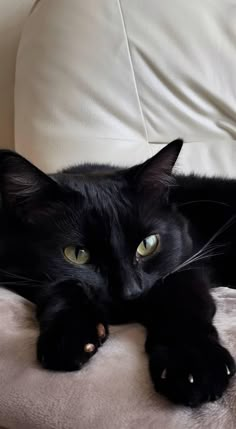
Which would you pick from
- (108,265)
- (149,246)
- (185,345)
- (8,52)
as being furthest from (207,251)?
(8,52)

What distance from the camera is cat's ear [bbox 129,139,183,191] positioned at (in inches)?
38.6

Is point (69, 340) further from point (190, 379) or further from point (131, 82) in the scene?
point (131, 82)

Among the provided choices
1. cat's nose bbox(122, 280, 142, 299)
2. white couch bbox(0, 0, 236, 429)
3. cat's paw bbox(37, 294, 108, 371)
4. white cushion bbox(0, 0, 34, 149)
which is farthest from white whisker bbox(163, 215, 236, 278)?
white cushion bbox(0, 0, 34, 149)

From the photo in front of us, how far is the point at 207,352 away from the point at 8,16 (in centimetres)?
169

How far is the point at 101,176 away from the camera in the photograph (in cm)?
109

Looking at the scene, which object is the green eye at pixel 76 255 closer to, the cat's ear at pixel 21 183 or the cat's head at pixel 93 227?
the cat's head at pixel 93 227

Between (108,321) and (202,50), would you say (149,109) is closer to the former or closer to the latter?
(202,50)

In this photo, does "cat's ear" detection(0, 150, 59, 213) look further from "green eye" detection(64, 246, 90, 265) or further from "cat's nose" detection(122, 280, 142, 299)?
"cat's nose" detection(122, 280, 142, 299)

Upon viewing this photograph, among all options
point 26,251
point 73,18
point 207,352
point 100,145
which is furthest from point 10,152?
point 73,18

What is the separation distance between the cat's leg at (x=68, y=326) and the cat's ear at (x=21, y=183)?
176 millimetres

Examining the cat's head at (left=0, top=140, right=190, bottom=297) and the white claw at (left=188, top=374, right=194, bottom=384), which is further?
the cat's head at (left=0, top=140, right=190, bottom=297)

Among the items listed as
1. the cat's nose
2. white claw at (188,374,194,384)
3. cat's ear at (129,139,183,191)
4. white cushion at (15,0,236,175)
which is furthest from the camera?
white cushion at (15,0,236,175)

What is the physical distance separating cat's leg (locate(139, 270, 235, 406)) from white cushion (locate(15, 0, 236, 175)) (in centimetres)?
77

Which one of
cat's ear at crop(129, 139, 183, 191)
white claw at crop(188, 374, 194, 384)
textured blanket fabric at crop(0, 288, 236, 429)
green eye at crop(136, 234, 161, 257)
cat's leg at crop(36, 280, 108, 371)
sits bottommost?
textured blanket fabric at crop(0, 288, 236, 429)
